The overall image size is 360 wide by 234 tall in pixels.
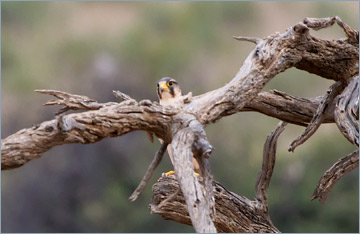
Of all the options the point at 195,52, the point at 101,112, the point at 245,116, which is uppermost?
the point at 195,52

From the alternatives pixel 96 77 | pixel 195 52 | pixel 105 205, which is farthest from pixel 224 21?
pixel 105 205

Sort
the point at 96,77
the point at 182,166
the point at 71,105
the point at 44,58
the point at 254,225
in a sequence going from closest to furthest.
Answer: the point at 182,166 < the point at 71,105 < the point at 254,225 < the point at 96,77 < the point at 44,58

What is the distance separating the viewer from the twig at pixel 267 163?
4.76 metres

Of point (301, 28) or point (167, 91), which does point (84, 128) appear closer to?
point (301, 28)

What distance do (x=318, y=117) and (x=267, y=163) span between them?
1.86 ft

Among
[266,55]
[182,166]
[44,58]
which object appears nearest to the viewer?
[182,166]

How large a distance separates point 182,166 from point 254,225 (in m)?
1.36

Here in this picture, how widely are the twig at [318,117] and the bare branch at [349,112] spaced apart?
0.20 metres

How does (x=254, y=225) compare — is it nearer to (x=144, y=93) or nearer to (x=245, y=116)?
(x=144, y=93)

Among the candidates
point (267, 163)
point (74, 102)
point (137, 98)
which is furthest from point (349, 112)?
point (137, 98)

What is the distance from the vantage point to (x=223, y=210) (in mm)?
4609

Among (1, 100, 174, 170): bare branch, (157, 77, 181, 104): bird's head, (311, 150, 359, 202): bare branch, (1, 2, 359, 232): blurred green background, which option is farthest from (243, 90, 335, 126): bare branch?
(1, 2, 359, 232): blurred green background

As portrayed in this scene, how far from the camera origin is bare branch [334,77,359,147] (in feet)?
12.8

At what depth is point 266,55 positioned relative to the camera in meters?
4.03
